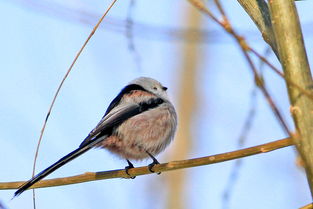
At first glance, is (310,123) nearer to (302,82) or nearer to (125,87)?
(302,82)

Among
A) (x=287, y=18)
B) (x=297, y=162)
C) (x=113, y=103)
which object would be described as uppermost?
(x=113, y=103)

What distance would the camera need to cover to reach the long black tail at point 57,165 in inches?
98.0

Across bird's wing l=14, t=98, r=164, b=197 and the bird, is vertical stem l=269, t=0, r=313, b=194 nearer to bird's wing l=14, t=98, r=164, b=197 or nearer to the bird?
bird's wing l=14, t=98, r=164, b=197

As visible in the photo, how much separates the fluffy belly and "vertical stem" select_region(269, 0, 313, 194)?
2.15 meters

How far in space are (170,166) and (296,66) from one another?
0.89 meters

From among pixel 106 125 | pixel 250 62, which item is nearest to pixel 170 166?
pixel 250 62

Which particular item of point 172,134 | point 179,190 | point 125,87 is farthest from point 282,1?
point 179,190

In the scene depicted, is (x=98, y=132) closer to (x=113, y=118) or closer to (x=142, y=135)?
(x=113, y=118)

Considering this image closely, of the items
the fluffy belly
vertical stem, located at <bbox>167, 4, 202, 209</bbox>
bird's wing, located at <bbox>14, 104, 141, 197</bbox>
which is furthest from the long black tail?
vertical stem, located at <bbox>167, 4, 202, 209</bbox>

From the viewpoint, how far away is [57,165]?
9.24 feet

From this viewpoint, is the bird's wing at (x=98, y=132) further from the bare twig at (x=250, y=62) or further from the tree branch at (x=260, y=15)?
the bare twig at (x=250, y=62)

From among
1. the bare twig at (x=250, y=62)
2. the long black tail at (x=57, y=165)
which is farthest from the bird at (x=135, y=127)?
the bare twig at (x=250, y=62)

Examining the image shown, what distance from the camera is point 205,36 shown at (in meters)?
3.88

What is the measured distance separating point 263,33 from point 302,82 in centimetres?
59
